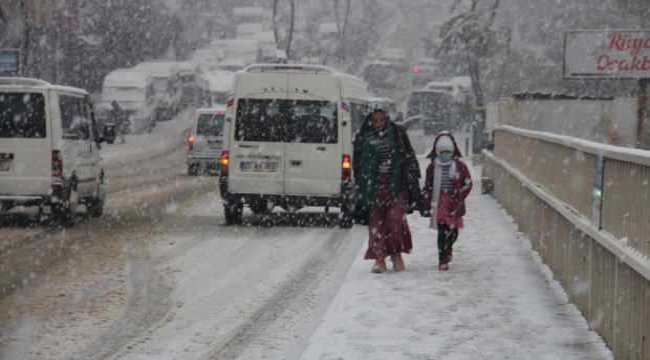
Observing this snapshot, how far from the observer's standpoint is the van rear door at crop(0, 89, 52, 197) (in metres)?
17.6

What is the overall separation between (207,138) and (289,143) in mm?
14985

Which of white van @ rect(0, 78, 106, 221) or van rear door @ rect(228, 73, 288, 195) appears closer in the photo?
white van @ rect(0, 78, 106, 221)

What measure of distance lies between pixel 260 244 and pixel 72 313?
19.4 ft

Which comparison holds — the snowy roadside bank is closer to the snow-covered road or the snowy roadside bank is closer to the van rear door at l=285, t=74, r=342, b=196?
the van rear door at l=285, t=74, r=342, b=196

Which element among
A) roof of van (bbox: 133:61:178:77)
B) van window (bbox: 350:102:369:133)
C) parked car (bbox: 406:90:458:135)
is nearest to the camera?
van window (bbox: 350:102:369:133)

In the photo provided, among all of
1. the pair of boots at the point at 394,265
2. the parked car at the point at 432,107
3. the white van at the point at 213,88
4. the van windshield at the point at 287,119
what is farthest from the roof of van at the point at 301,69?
the parked car at the point at 432,107

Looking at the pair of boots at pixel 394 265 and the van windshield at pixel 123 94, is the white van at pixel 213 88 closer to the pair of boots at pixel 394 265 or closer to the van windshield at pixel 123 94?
the van windshield at pixel 123 94

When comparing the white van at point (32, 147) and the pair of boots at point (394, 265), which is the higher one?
the white van at point (32, 147)

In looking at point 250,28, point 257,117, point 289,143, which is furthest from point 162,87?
point 289,143

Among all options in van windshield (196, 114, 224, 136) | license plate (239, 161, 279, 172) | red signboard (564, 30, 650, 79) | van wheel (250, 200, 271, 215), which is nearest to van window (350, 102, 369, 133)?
license plate (239, 161, 279, 172)

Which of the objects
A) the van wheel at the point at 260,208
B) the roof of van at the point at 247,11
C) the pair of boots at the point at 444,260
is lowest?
the van wheel at the point at 260,208

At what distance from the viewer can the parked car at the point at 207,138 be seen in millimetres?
33219

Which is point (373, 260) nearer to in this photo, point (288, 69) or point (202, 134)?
point (288, 69)

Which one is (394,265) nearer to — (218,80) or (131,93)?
(131,93)
